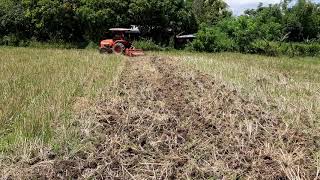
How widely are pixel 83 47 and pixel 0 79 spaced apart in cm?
1631

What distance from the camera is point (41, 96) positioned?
7359mm

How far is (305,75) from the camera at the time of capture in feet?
42.3

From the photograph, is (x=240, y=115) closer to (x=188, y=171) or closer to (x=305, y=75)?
(x=188, y=171)

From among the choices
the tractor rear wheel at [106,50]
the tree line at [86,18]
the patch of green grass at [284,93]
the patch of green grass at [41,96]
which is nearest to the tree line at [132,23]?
the tree line at [86,18]

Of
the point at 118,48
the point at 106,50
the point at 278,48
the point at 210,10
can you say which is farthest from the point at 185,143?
the point at 210,10

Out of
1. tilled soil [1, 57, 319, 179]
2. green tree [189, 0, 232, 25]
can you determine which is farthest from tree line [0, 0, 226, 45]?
tilled soil [1, 57, 319, 179]

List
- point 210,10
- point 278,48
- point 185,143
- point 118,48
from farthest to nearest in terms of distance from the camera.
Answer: point 210,10
point 278,48
point 118,48
point 185,143

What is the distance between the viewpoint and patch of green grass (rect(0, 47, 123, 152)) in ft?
16.9

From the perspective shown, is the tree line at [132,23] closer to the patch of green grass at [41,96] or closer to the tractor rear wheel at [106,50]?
the tractor rear wheel at [106,50]

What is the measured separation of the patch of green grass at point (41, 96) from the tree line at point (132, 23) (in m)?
13.2

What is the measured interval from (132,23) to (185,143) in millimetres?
22095

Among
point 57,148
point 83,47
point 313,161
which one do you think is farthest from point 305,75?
point 83,47

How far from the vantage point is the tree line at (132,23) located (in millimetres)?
25031

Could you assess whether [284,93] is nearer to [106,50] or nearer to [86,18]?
[106,50]
